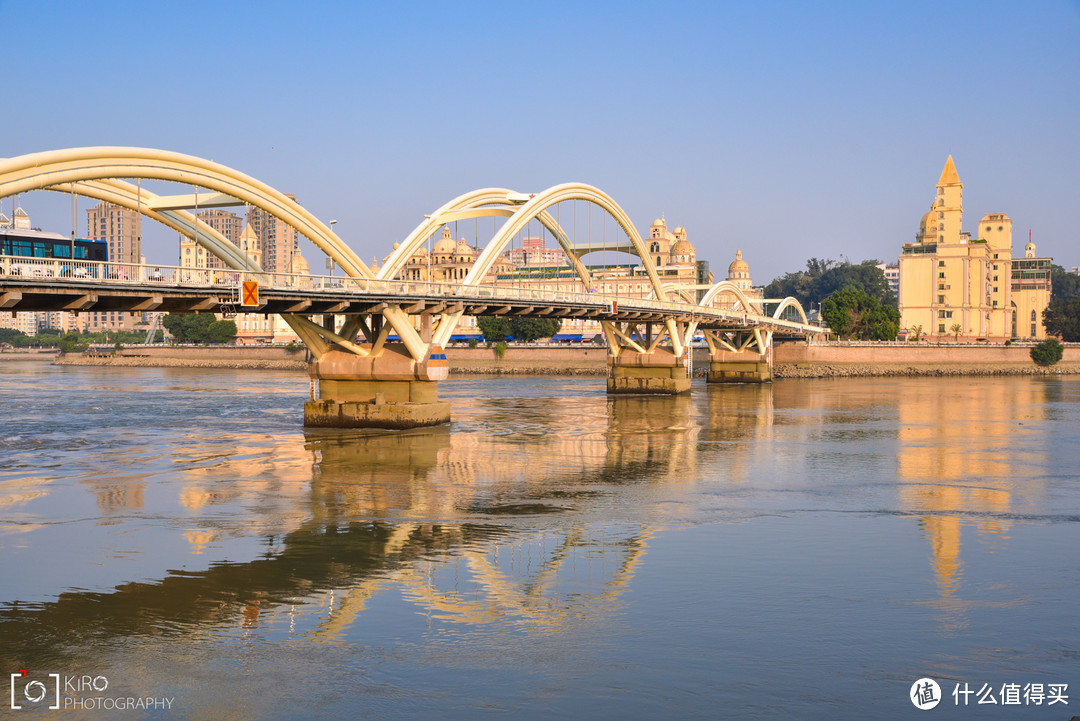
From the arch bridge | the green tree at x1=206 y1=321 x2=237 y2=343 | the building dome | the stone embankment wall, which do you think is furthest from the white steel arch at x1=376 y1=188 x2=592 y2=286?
the building dome

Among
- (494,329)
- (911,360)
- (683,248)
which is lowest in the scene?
(911,360)

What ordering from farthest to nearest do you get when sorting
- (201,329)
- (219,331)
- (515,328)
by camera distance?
(201,329) < (219,331) < (515,328)

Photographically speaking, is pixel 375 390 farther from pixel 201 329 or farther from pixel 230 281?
pixel 201 329

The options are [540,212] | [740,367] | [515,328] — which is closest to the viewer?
[540,212]

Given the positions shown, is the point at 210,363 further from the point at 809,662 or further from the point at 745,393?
the point at 809,662

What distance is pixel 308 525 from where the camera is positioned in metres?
20.9

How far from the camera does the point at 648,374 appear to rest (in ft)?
229

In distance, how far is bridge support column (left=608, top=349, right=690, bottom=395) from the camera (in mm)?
68938

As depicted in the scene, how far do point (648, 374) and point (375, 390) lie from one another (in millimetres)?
32602

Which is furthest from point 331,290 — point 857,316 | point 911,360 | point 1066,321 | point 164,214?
point 1066,321

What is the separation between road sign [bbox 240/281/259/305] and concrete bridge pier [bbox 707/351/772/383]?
6939cm

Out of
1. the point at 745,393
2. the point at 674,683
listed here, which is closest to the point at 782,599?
the point at 674,683

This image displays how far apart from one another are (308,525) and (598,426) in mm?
25831

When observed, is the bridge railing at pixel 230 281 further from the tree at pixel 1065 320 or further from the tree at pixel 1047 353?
the tree at pixel 1065 320
